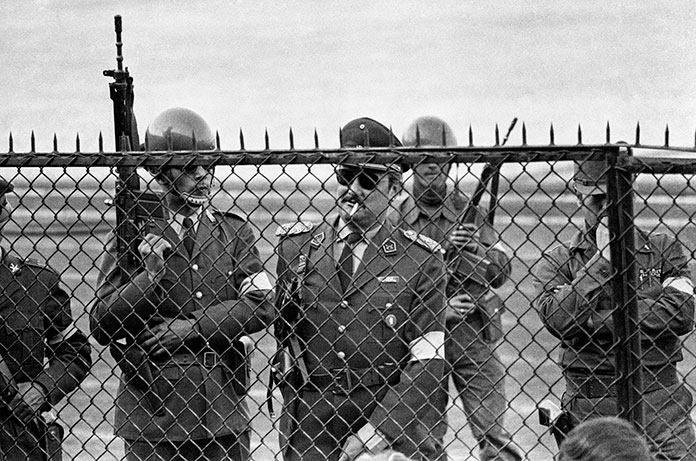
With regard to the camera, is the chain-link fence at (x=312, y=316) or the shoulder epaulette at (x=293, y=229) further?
the shoulder epaulette at (x=293, y=229)

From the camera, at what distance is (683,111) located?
10.7m

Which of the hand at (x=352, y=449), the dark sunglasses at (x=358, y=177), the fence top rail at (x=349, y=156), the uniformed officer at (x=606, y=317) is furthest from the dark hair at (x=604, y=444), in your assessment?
the dark sunglasses at (x=358, y=177)

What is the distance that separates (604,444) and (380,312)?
1.61 meters

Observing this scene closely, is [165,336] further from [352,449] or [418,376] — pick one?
[418,376]

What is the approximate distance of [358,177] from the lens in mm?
Result: 4383

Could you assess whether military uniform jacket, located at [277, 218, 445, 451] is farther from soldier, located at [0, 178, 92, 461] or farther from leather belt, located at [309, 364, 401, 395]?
soldier, located at [0, 178, 92, 461]

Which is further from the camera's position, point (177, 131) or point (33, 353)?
point (177, 131)

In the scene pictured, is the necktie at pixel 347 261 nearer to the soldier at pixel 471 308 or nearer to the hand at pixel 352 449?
the hand at pixel 352 449

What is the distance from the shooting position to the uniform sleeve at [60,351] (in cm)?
479

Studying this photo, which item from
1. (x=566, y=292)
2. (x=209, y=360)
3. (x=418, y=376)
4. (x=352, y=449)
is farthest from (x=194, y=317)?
(x=566, y=292)

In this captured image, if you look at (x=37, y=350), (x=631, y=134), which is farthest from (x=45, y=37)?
(x=37, y=350)

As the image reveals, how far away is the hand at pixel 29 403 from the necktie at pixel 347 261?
1336 millimetres

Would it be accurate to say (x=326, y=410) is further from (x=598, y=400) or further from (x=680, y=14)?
(x=680, y=14)

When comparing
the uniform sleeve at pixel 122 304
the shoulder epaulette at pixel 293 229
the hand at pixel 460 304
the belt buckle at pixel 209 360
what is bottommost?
the belt buckle at pixel 209 360
